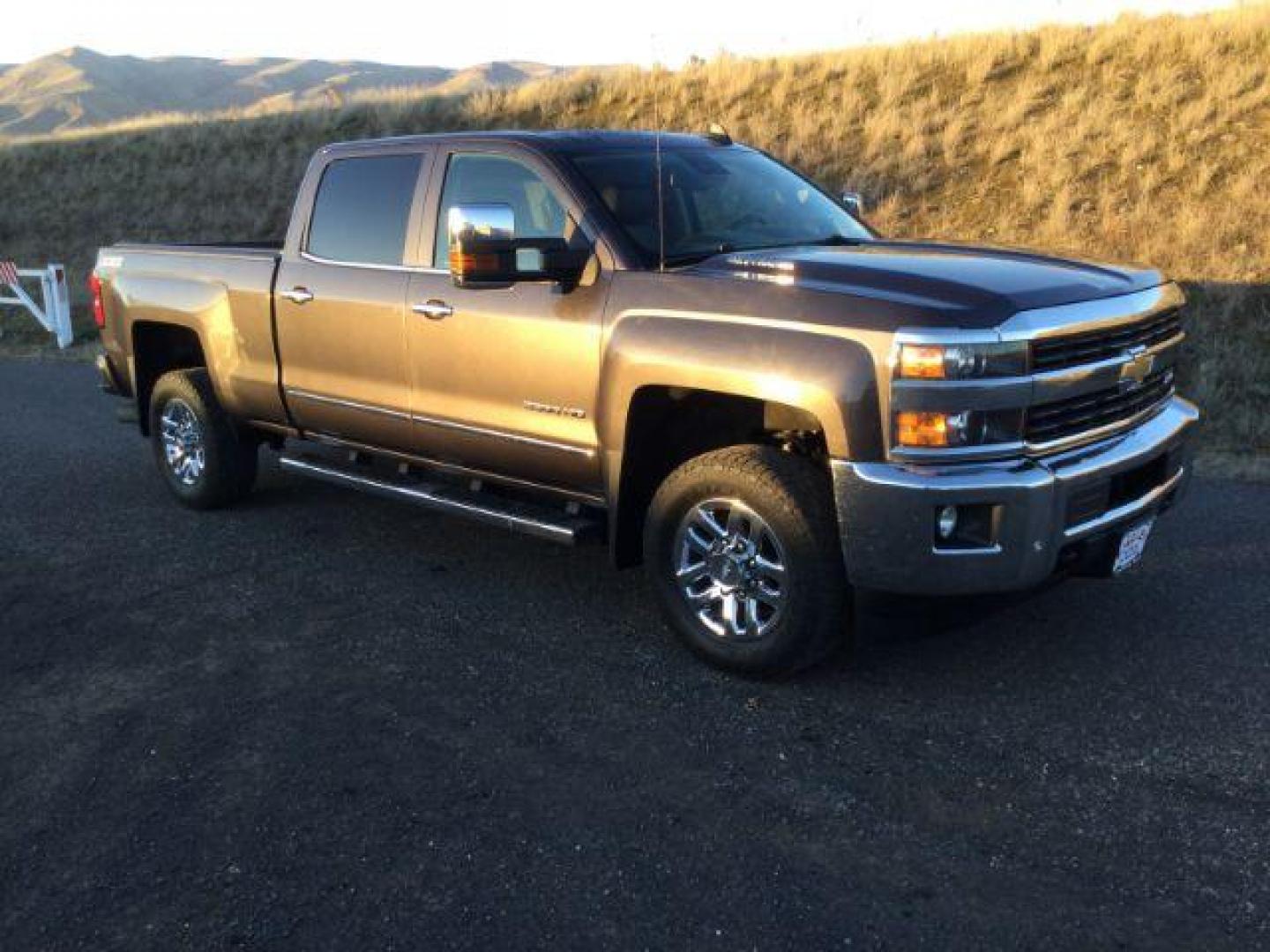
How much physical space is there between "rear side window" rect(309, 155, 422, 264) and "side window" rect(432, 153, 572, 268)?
26 centimetres

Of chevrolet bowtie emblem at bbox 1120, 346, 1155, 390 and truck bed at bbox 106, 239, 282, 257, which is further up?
truck bed at bbox 106, 239, 282, 257

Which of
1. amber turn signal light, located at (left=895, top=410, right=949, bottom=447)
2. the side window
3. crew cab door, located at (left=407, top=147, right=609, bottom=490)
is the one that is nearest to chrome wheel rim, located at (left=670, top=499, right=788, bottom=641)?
crew cab door, located at (left=407, top=147, right=609, bottom=490)

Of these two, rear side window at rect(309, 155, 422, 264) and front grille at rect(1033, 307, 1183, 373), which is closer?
front grille at rect(1033, 307, 1183, 373)

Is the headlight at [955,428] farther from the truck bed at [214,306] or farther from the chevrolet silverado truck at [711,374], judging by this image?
the truck bed at [214,306]

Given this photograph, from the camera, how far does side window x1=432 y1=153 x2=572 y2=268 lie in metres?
4.76

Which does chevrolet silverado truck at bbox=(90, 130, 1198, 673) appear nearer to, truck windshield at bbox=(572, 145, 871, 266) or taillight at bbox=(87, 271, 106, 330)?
truck windshield at bbox=(572, 145, 871, 266)

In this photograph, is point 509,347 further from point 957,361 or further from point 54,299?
point 54,299

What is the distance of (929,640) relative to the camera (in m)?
4.59

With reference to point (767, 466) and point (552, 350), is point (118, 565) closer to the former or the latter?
point (552, 350)

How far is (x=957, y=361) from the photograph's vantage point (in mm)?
3561

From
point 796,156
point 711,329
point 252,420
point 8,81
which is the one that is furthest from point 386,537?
point 8,81

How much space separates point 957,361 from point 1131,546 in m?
1.10

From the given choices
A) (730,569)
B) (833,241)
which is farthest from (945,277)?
(730,569)

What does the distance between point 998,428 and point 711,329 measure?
1.03 m
